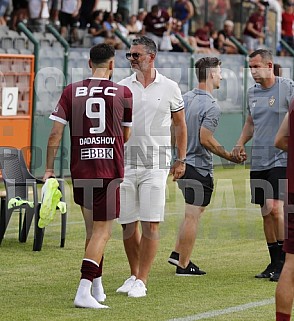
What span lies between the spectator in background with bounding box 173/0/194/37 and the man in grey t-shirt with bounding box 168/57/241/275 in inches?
602

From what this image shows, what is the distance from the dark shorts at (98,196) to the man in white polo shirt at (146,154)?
0.68 meters

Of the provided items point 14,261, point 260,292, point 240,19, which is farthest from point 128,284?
point 240,19

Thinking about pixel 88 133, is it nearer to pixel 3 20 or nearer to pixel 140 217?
pixel 140 217

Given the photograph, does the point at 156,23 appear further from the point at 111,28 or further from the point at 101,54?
the point at 101,54

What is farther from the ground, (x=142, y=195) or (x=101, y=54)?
(x=101, y=54)

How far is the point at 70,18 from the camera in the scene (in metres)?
21.8

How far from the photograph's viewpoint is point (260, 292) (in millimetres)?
8953

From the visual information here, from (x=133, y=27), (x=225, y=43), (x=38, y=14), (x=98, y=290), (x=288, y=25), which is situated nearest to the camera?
(x=98, y=290)

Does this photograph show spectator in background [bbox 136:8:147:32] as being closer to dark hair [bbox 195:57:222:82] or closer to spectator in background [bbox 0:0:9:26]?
spectator in background [bbox 0:0:9:26]

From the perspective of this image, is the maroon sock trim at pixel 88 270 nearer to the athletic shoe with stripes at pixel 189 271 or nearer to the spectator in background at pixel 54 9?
the athletic shoe with stripes at pixel 189 271

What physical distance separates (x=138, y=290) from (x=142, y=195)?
85 centimetres

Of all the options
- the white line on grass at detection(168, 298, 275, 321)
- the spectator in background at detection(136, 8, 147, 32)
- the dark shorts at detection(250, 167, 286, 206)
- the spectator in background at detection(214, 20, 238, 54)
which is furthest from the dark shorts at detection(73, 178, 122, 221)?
the spectator in background at detection(214, 20, 238, 54)

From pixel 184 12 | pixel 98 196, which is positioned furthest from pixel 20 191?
pixel 184 12

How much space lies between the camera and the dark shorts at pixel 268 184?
966 cm
